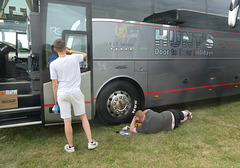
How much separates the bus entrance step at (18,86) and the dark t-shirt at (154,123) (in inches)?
106

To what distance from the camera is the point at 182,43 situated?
507cm

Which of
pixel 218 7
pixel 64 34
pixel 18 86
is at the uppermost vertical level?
pixel 218 7

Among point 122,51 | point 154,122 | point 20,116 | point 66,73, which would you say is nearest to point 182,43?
point 122,51

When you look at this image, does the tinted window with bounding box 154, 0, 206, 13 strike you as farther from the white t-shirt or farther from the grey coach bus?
the white t-shirt

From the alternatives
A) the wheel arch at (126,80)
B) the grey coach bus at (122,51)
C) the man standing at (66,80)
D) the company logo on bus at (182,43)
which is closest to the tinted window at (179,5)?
the grey coach bus at (122,51)

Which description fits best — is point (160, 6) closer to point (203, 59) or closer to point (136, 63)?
point (136, 63)

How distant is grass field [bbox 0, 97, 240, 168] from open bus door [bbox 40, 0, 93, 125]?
0.52 metres

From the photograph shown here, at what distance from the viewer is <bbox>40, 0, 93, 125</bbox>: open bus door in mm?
3561

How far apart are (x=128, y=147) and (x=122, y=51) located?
1992mm

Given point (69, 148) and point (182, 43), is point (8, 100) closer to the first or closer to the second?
point (69, 148)

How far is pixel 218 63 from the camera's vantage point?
19.1 feet

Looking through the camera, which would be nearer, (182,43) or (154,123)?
(154,123)

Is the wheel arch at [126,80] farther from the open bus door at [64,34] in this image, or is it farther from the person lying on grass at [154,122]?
the person lying on grass at [154,122]

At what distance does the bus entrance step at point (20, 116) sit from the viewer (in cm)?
356
